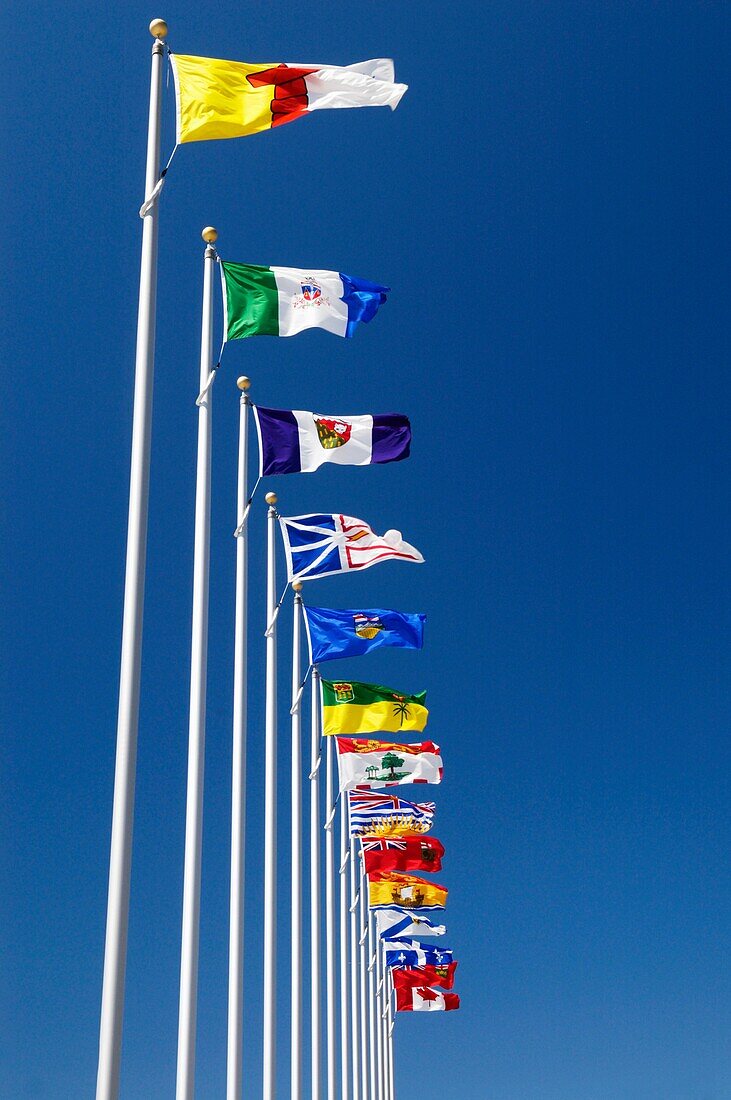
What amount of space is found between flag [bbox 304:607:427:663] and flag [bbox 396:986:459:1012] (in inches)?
993

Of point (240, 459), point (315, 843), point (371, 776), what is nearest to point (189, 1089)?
point (240, 459)

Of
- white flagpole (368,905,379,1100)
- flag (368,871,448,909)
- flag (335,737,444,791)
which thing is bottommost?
white flagpole (368,905,379,1100)

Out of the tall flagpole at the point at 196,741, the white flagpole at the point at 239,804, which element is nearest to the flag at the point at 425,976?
the white flagpole at the point at 239,804

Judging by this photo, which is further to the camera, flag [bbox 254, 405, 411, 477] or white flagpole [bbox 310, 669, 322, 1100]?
white flagpole [bbox 310, 669, 322, 1100]

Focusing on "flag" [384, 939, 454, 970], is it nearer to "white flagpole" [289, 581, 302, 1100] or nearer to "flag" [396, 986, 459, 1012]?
"flag" [396, 986, 459, 1012]

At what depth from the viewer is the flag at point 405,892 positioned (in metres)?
44.9

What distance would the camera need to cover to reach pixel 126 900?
48.0 ft

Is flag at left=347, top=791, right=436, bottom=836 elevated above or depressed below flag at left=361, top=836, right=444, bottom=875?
above

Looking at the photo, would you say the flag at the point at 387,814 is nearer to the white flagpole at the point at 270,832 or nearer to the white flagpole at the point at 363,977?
the white flagpole at the point at 363,977

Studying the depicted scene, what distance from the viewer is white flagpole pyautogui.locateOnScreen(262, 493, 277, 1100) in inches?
1009

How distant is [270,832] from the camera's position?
27.1 metres

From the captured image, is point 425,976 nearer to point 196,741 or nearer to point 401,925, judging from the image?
point 401,925

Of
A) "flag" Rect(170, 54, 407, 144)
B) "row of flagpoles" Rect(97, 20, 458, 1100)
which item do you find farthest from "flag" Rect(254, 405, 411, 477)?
"flag" Rect(170, 54, 407, 144)

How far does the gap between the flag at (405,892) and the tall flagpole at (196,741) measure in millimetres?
25541
